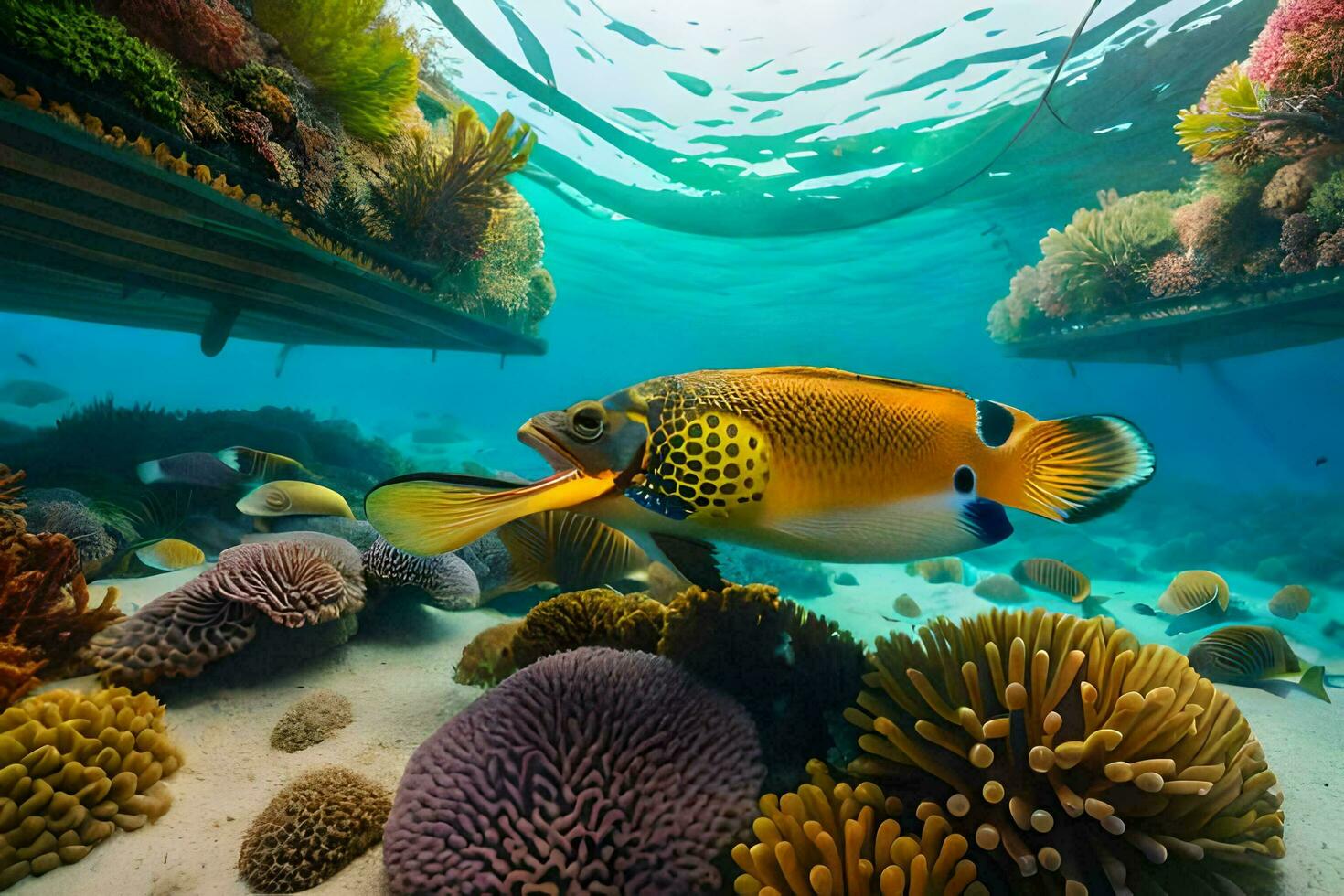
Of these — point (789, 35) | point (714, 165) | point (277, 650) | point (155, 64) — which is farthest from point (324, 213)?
point (714, 165)

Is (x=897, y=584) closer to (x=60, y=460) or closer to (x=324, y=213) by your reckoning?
(x=324, y=213)

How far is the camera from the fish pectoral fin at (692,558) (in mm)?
1429

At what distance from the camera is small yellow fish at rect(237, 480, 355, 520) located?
480 cm

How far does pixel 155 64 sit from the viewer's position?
3693 millimetres

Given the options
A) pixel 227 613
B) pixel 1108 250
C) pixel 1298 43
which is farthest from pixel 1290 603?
pixel 227 613

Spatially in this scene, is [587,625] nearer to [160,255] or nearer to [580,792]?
[580,792]

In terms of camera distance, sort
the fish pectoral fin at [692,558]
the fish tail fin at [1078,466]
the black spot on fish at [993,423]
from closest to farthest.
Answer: the fish tail fin at [1078,466]
the black spot on fish at [993,423]
the fish pectoral fin at [692,558]

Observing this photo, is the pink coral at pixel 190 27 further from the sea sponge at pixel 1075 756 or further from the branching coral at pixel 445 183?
the sea sponge at pixel 1075 756

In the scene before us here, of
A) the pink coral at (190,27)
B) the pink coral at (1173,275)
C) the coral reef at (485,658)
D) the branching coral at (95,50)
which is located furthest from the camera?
the pink coral at (1173,275)

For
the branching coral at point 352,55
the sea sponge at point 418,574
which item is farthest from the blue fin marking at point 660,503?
the branching coral at point 352,55

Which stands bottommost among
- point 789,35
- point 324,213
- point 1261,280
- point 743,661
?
point 743,661

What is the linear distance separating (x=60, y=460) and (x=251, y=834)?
8553mm

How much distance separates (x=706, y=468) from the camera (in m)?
1.26

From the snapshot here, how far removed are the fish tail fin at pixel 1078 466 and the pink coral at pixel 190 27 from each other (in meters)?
5.95
